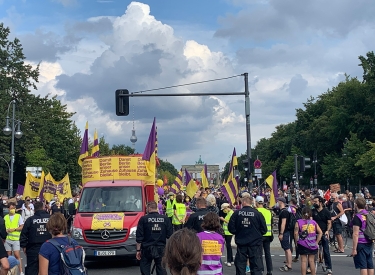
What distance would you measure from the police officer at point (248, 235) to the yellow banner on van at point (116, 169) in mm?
6637

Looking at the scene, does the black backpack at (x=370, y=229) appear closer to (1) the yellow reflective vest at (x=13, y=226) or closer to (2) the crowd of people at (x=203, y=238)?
(2) the crowd of people at (x=203, y=238)

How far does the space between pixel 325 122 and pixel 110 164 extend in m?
61.7

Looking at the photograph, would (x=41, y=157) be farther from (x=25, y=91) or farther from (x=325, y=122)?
(x=325, y=122)

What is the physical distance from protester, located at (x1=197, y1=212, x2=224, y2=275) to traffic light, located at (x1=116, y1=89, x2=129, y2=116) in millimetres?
13861

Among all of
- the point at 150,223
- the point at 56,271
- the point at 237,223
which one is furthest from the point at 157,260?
the point at 56,271

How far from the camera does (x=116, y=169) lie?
1670 cm

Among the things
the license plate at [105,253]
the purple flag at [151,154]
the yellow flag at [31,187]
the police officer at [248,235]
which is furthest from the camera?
the yellow flag at [31,187]

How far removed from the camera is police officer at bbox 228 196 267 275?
1048cm

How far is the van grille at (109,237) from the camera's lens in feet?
→ 47.9

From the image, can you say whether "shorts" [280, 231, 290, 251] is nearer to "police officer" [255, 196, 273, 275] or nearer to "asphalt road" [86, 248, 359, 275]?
"asphalt road" [86, 248, 359, 275]

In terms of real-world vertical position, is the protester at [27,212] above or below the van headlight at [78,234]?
above

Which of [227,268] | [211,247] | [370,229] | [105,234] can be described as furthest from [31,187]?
[211,247]

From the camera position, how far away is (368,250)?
1066 centimetres

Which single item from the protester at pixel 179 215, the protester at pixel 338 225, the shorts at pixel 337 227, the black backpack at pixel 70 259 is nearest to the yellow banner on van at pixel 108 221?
the protester at pixel 179 215
